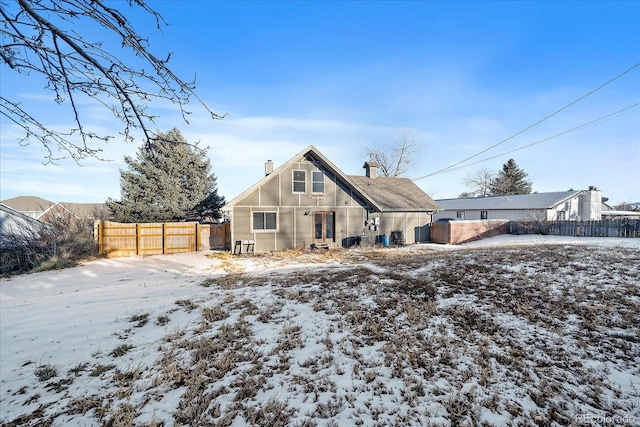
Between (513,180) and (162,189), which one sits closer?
(162,189)

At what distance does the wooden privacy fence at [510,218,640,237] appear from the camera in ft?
54.4

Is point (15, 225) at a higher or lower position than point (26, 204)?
lower

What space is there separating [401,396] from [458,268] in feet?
20.9

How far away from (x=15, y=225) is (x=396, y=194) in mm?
21725

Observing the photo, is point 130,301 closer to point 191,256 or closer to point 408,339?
point 408,339

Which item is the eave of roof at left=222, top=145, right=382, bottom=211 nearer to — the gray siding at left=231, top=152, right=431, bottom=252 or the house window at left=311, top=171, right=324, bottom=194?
the gray siding at left=231, top=152, right=431, bottom=252

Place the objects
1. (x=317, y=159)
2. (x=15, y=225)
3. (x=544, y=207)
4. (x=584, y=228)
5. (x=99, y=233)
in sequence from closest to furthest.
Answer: (x=15, y=225) → (x=99, y=233) → (x=317, y=159) → (x=584, y=228) → (x=544, y=207)

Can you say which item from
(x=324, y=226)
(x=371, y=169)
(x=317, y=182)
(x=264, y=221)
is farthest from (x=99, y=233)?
(x=371, y=169)

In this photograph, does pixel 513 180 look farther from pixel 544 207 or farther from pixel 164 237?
pixel 164 237

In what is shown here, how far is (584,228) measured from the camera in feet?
58.7

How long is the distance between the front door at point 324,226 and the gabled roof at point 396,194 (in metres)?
3.35

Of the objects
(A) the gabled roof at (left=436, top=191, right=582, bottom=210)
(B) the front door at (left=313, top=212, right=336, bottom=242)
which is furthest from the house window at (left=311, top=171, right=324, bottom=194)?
(A) the gabled roof at (left=436, top=191, right=582, bottom=210)

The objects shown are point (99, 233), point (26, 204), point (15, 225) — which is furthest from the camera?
point (26, 204)

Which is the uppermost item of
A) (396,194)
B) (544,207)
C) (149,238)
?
(396,194)
